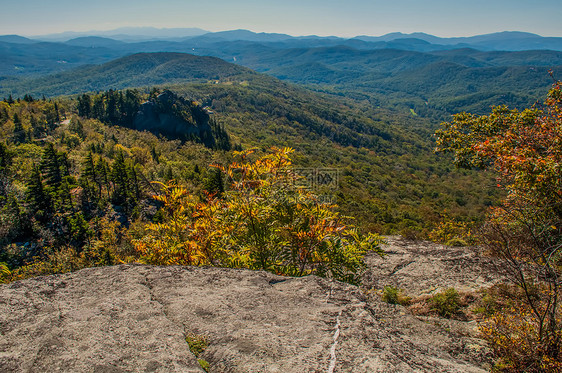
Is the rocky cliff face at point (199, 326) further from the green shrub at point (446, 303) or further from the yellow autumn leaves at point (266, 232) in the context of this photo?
the green shrub at point (446, 303)

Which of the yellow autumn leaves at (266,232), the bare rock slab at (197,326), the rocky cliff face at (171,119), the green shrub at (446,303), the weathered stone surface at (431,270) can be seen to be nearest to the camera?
the bare rock slab at (197,326)

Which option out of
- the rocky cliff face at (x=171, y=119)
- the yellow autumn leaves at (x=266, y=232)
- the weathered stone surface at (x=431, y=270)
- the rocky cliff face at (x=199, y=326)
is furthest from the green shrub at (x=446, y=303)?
the rocky cliff face at (x=171, y=119)

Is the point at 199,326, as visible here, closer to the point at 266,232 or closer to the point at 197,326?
the point at 197,326

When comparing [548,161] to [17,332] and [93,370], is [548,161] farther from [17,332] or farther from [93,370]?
[17,332]

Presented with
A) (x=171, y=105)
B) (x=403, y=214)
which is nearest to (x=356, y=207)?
(x=403, y=214)

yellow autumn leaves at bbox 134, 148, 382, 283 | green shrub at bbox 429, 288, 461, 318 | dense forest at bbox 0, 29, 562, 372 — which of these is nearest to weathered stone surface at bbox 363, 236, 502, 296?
dense forest at bbox 0, 29, 562, 372

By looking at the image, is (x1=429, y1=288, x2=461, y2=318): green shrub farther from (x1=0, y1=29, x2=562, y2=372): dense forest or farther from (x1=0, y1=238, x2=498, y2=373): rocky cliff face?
(x1=0, y1=238, x2=498, y2=373): rocky cliff face

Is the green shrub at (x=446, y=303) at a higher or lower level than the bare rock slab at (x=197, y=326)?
lower
